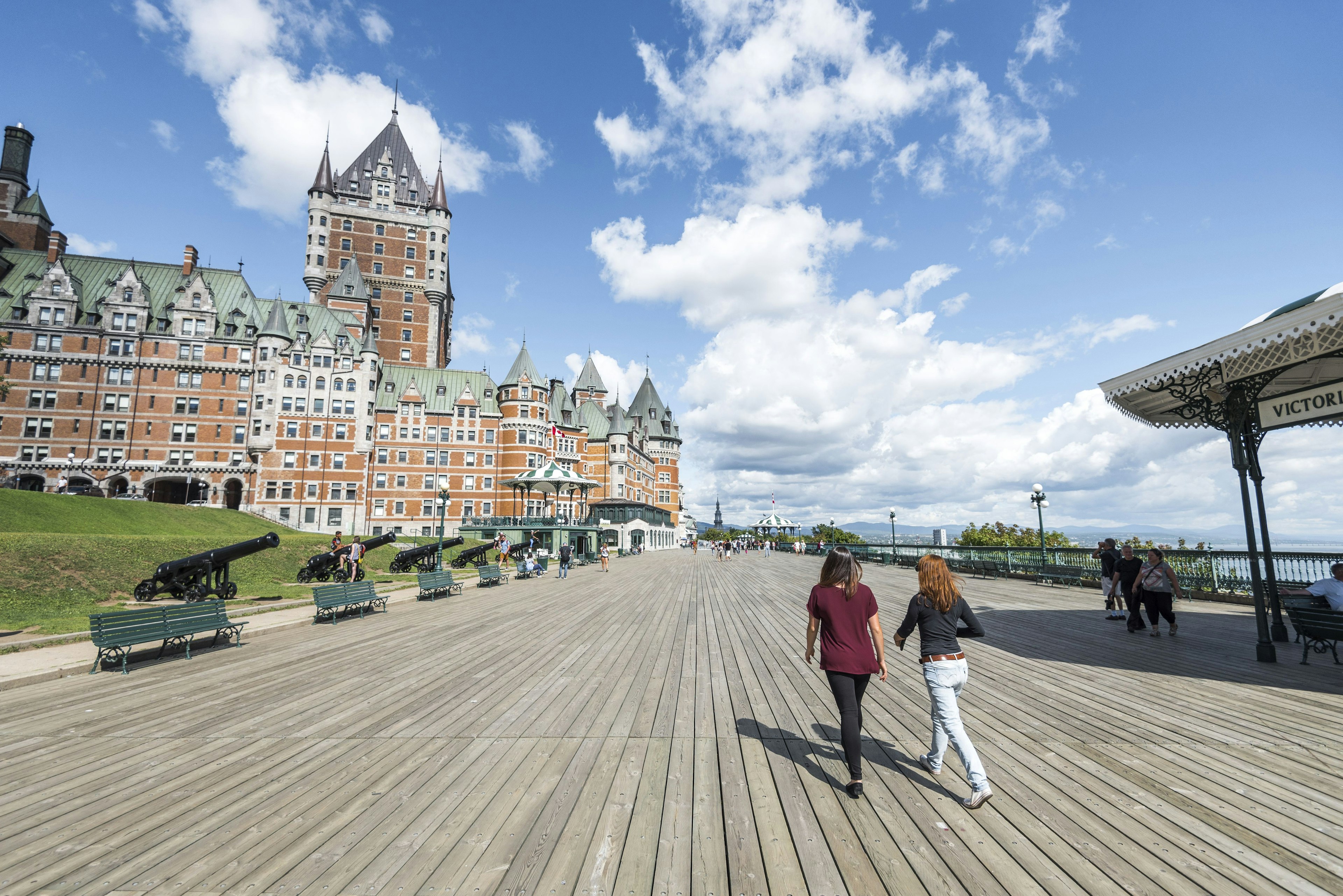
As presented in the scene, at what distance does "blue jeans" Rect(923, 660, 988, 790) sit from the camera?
4.21 m

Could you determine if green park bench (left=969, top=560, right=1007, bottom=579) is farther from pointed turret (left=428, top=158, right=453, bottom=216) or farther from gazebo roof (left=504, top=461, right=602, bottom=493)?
pointed turret (left=428, top=158, right=453, bottom=216)

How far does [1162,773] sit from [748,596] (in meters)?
13.7

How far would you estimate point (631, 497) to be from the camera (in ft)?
271

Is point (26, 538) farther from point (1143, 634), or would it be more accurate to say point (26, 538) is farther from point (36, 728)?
point (1143, 634)

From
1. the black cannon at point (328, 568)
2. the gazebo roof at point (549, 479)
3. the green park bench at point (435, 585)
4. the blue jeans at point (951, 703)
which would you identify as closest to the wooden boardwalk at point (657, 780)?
the blue jeans at point (951, 703)

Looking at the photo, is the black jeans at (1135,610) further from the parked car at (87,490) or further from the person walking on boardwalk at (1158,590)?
the parked car at (87,490)

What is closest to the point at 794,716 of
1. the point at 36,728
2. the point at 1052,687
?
the point at 1052,687

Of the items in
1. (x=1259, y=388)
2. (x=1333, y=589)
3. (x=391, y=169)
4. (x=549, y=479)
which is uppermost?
(x=391, y=169)

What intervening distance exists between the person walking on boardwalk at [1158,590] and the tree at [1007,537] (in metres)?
27.7

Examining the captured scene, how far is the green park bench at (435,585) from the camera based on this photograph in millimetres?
17250

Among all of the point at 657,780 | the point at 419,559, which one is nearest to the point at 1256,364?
the point at 657,780

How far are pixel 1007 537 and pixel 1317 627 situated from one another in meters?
38.6

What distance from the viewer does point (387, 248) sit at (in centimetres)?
7075

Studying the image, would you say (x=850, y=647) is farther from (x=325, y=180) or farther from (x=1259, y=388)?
(x=325, y=180)
